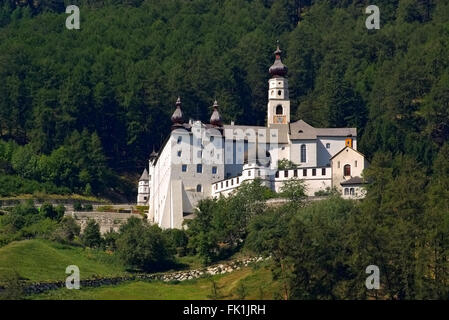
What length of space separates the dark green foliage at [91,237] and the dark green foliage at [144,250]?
11.2 feet

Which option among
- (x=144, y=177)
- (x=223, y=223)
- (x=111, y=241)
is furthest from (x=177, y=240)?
(x=144, y=177)

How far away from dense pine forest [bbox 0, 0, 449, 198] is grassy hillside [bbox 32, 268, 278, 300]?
19350mm

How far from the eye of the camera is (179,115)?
101 m

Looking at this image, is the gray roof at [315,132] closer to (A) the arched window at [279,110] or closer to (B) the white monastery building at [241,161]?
(B) the white monastery building at [241,161]

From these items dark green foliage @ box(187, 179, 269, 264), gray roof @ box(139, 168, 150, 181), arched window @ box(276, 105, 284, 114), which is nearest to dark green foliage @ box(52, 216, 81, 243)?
dark green foliage @ box(187, 179, 269, 264)

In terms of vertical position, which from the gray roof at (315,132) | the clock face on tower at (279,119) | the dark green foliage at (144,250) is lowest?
the dark green foliage at (144,250)

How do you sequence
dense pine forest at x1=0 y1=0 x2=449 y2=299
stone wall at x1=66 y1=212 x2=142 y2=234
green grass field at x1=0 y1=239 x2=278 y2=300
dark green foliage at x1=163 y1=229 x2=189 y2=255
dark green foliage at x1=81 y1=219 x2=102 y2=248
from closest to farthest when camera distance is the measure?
dense pine forest at x1=0 y1=0 x2=449 y2=299 → green grass field at x1=0 y1=239 x2=278 y2=300 → dark green foliage at x1=163 y1=229 x2=189 y2=255 → dark green foliage at x1=81 y1=219 x2=102 y2=248 → stone wall at x1=66 y1=212 x2=142 y2=234

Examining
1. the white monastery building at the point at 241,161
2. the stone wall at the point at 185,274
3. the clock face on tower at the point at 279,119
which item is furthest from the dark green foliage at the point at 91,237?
the clock face on tower at the point at 279,119

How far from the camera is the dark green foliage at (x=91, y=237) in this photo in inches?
3573

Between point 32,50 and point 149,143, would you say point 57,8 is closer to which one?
point 32,50

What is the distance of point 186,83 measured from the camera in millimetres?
119875

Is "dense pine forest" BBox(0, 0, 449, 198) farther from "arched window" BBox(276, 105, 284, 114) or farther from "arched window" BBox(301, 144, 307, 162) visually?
"arched window" BBox(276, 105, 284, 114)

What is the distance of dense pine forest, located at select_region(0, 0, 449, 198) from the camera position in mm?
110562

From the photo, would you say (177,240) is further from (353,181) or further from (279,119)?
(279,119)
